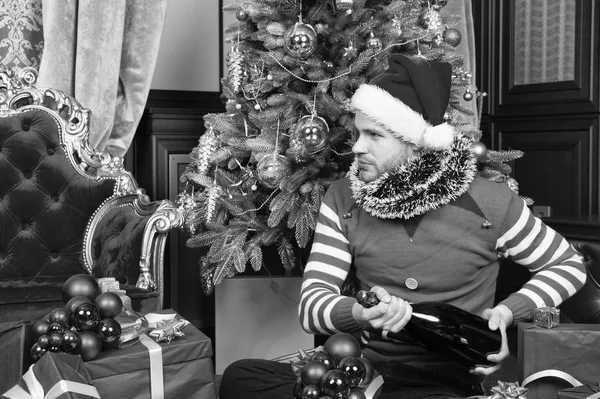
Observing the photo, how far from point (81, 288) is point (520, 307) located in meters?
1.13

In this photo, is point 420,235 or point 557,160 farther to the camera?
point 557,160

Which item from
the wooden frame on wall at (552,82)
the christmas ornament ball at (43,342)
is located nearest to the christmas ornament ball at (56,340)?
the christmas ornament ball at (43,342)

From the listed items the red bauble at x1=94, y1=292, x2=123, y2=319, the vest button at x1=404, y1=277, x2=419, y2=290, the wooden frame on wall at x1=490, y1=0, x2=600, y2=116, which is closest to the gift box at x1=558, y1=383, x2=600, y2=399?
the vest button at x1=404, y1=277, x2=419, y2=290

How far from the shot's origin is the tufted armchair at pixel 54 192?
9.02ft

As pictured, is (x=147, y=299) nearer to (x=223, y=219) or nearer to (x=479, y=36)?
(x=223, y=219)

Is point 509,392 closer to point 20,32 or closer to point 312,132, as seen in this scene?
point 312,132

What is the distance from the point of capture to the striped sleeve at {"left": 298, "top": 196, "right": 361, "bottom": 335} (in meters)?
1.94

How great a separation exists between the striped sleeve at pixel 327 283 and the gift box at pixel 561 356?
494 mm

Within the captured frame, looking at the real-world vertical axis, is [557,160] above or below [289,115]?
below

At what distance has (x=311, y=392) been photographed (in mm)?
1533

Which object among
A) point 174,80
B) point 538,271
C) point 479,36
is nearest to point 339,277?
point 538,271

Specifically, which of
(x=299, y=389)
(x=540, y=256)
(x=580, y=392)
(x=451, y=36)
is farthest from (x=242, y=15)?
(x=580, y=392)

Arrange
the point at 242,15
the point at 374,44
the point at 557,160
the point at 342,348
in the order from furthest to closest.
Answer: the point at 557,160 < the point at 242,15 < the point at 374,44 < the point at 342,348

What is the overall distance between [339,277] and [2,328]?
0.91 metres
